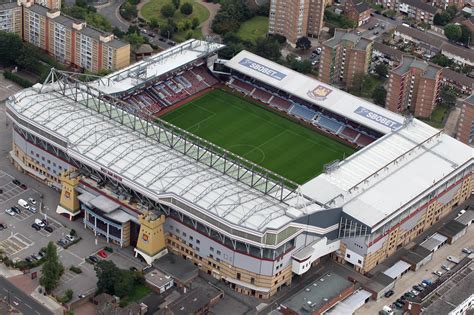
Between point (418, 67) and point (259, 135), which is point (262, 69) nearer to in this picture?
point (259, 135)

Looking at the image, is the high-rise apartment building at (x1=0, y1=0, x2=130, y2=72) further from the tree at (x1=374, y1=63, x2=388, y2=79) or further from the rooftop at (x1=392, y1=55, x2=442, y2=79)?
the rooftop at (x1=392, y1=55, x2=442, y2=79)

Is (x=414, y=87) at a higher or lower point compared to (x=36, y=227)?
higher

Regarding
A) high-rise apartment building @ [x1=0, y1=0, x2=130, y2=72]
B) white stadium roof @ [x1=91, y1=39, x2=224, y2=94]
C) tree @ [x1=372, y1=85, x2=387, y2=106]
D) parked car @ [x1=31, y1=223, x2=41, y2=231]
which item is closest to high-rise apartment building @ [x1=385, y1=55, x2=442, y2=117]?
tree @ [x1=372, y1=85, x2=387, y2=106]

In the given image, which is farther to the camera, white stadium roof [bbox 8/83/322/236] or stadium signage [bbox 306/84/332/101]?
stadium signage [bbox 306/84/332/101]

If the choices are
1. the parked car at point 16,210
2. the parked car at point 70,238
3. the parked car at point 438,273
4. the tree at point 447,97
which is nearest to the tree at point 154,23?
the tree at point 447,97

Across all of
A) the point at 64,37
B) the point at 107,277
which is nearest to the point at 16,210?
the point at 107,277

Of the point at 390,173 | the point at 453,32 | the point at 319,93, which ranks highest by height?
the point at 453,32
